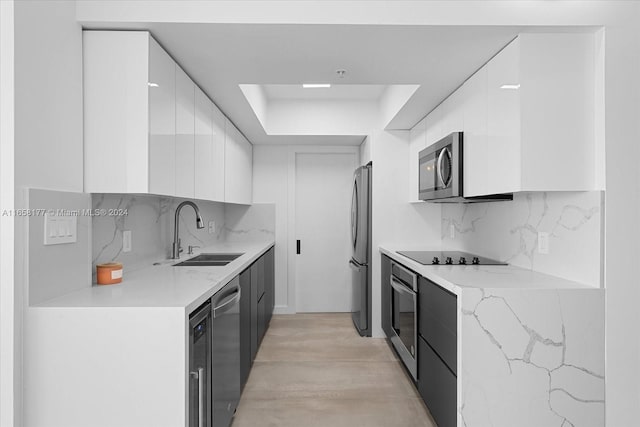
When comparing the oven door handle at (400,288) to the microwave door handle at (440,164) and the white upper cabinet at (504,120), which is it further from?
the white upper cabinet at (504,120)

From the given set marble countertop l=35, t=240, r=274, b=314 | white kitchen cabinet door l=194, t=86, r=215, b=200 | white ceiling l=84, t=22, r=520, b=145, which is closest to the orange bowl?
marble countertop l=35, t=240, r=274, b=314

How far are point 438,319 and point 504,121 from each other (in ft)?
3.47

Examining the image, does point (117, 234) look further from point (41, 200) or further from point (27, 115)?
point (27, 115)

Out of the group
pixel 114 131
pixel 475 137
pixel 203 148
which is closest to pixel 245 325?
pixel 203 148

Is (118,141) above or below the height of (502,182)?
above

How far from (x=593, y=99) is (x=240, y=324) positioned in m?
2.19

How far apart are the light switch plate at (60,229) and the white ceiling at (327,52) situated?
84 centimetres

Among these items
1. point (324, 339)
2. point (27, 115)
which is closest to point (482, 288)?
point (27, 115)

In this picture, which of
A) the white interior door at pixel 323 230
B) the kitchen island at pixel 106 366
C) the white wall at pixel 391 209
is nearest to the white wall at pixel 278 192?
the white interior door at pixel 323 230

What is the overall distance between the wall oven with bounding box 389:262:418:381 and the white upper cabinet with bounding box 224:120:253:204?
5.09ft

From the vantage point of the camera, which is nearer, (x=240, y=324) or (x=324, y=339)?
(x=240, y=324)

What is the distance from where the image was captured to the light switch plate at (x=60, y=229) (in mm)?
1518

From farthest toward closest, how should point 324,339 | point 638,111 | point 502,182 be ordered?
point 324,339
point 502,182
point 638,111

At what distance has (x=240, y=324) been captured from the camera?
2.53 m
